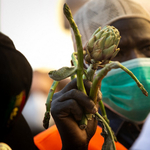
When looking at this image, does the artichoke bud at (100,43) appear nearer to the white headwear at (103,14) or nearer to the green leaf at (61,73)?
the green leaf at (61,73)

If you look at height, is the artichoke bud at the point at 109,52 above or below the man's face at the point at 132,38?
above

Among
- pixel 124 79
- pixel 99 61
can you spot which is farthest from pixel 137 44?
pixel 99 61

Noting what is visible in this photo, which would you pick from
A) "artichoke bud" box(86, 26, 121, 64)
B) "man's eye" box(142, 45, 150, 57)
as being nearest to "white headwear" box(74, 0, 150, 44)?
"man's eye" box(142, 45, 150, 57)

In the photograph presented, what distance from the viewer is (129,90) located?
731 millimetres

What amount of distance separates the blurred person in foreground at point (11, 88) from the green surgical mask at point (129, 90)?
0.49m

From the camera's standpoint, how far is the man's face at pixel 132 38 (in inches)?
29.9

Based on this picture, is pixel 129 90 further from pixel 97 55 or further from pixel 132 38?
pixel 97 55

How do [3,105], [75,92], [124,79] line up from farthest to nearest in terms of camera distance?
[124,79] < [75,92] < [3,105]

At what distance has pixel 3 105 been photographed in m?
0.30

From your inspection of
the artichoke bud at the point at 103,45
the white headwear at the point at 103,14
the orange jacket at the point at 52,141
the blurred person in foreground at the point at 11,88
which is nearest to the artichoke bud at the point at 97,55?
the artichoke bud at the point at 103,45

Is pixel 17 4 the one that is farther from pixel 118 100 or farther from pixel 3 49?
pixel 118 100

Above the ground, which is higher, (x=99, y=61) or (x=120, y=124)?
(x=99, y=61)

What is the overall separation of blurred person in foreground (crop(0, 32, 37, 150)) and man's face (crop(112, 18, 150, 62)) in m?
0.53

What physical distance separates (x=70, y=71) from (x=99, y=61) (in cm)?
7
